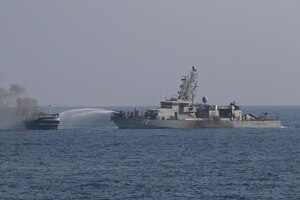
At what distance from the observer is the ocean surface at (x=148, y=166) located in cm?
7275

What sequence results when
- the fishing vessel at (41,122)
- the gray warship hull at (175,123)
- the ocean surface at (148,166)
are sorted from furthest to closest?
the gray warship hull at (175,123) < the fishing vessel at (41,122) < the ocean surface at (148,166)

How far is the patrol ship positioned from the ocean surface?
1401cm

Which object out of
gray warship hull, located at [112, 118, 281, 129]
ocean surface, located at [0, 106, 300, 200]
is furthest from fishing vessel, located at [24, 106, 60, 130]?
Result: gray warship hull, located at [112, 118, 281, 129]

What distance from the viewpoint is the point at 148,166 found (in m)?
93.1

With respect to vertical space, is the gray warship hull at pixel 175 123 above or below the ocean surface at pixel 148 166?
above

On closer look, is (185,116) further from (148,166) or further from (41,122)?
(148,166)

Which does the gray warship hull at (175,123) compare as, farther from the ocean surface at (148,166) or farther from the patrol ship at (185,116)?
the ocean surface at (148,166)

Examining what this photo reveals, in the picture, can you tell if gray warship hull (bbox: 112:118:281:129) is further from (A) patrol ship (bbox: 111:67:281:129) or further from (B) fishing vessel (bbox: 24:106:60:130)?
(B) fishing vessel (bbox: 24:106:60:130)

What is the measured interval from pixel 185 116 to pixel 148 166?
72198 millimetres

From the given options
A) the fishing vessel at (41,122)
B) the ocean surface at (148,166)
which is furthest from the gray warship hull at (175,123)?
the ocean surface at (148,166)

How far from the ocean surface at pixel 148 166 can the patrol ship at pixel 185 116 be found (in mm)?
14014

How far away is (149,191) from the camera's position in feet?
241

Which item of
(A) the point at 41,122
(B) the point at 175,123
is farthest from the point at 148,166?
(B) the point at 175,123

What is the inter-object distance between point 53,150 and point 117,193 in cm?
4295
